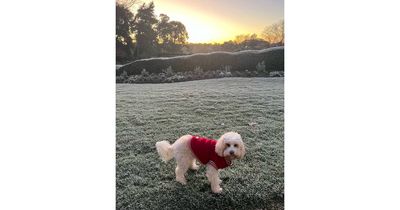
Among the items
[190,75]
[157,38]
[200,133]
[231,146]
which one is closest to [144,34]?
[157,38]

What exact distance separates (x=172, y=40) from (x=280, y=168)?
1625 mm

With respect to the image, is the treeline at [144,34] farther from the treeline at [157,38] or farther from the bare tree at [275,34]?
the bare tree at [275,34]

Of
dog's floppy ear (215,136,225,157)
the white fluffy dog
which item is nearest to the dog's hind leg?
the white fluffy dog

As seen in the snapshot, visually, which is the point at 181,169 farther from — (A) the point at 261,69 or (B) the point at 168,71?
(A) the point at 261,69

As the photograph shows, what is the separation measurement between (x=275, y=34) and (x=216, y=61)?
0.67 meters

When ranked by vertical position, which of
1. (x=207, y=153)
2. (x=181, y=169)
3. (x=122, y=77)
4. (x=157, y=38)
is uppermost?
(x=157, y=38)

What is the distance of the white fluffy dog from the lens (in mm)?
2799

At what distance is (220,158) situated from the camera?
293 cm

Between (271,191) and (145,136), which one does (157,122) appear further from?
(271,191)

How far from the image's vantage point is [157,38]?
3.84 meters

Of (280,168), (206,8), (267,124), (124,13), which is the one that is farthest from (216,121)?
(124,13)

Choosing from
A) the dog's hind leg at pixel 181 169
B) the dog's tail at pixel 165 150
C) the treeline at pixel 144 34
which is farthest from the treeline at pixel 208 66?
the dog's hind leg at pixel 181 169

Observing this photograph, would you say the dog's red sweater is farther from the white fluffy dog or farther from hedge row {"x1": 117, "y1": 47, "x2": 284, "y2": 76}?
hedge row {"x1": 117, "y1": 47, "x2": 284, "y2": 76}

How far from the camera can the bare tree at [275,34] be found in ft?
12.3
